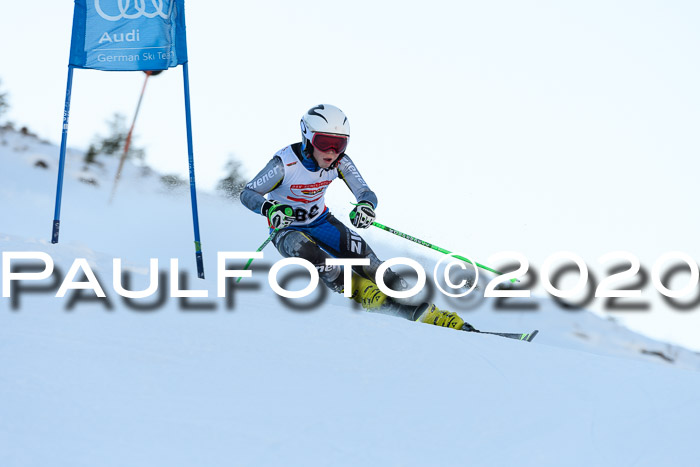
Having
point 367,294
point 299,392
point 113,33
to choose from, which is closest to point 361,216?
point 367,294

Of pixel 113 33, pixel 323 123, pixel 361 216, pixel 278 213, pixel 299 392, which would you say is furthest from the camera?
pixel 113 33

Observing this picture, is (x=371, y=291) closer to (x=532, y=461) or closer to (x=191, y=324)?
(x=191, y=324)

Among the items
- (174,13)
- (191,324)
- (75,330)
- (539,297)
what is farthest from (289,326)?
(539,297)

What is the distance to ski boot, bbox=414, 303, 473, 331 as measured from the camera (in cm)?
526

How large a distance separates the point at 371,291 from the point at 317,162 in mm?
1062

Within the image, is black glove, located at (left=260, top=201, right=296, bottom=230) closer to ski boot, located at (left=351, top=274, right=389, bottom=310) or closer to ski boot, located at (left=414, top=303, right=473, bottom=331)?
ski boot, located at (left=351, top=274, right=389, bottom=310)

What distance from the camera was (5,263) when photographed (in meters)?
4.71

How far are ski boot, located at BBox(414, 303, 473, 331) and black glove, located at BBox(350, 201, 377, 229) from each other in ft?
2.67

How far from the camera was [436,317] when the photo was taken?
5.29m

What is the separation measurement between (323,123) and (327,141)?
0.13 meters

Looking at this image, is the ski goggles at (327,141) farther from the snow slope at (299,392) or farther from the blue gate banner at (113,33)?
the blue gate banner at (113,33)

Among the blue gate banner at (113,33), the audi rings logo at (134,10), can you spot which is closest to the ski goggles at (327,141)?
the blue gate banner at (113,33)

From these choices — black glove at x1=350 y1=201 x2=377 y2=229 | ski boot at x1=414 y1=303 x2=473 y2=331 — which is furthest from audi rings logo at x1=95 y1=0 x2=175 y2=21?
ski boot at x1=414 y1=303 x2=473 y2=331

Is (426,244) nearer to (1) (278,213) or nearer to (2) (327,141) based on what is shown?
(2) (327,141)
